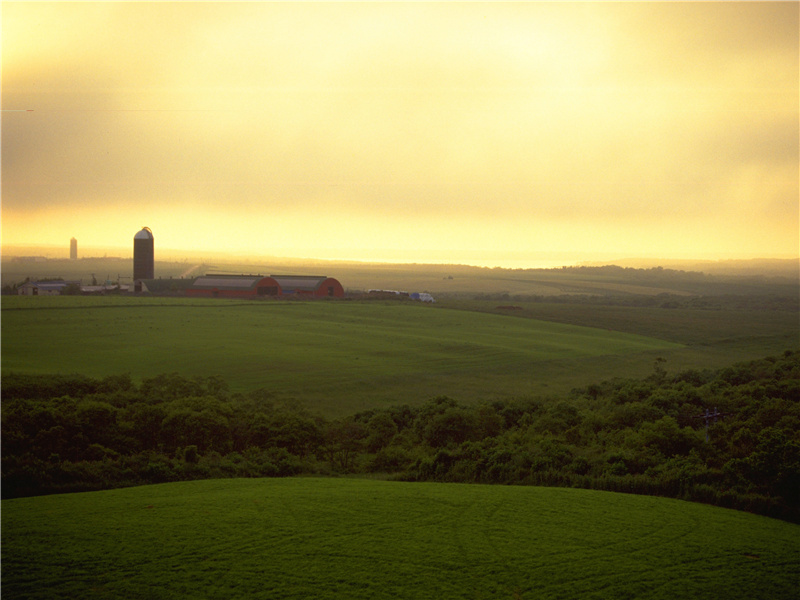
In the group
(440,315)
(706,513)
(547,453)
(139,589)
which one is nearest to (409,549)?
(139,589)

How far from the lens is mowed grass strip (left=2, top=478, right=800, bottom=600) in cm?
1039

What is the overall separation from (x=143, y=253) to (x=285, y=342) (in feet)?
202

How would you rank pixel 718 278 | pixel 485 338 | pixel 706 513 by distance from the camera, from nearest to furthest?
pixel 706 513
pixel 485 338
pixel 718 278

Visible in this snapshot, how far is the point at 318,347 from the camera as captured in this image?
1865 inches

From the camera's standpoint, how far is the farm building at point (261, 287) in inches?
3378

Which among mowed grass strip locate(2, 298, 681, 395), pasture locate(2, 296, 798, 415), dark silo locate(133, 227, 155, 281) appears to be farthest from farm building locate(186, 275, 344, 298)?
dark silo locate(133, 227, 155, 281)

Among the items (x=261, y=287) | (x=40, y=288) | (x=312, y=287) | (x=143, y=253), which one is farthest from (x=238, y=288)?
(x=40, y=288)

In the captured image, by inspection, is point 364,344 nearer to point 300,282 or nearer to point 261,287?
point 261,287

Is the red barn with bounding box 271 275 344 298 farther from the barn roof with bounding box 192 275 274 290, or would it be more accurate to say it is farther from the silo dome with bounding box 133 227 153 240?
the silo dome with bounding box 133 227 153 240

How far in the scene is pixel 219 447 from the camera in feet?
82.9

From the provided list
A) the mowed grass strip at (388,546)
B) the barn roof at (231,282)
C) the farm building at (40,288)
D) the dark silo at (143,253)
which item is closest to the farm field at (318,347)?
the barn roof at (231,282)

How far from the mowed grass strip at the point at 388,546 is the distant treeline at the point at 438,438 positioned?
7.97 ft

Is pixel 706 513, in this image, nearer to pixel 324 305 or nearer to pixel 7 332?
pixel 7 332

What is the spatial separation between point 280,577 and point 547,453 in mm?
11578
